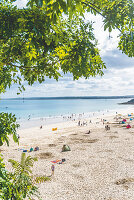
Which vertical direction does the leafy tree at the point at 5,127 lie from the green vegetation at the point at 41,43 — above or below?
below

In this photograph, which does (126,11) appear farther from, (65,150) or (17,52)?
(65,150)

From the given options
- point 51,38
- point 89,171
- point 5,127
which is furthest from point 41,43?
point 89,171

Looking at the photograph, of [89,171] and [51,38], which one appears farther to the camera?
[89,171]

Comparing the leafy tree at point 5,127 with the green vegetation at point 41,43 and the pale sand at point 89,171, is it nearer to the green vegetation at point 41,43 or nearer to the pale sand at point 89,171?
the green vegetation at point 41,43

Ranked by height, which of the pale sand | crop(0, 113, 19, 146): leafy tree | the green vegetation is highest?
the green vegetation

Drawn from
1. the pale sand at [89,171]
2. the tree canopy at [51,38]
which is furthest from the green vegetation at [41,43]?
the pale sand at [89,171]

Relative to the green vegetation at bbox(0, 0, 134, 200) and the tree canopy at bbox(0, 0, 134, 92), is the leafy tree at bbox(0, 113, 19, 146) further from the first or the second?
the tree canopy at bbox(0, 0, 134, 92)

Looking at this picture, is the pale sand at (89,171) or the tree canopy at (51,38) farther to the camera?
the pale sand at (89,171)

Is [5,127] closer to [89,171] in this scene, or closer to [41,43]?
[41,43]

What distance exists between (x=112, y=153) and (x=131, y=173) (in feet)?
19.0

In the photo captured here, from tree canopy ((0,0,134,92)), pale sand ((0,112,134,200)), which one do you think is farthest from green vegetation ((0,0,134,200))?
pale sand ((0,112,134,200))

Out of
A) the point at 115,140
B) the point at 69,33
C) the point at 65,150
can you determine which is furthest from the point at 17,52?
the point at 115,140

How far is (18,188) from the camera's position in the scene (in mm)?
4480

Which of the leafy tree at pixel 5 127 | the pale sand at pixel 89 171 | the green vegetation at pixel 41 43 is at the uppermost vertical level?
the green vegetation at pixel 41 43
